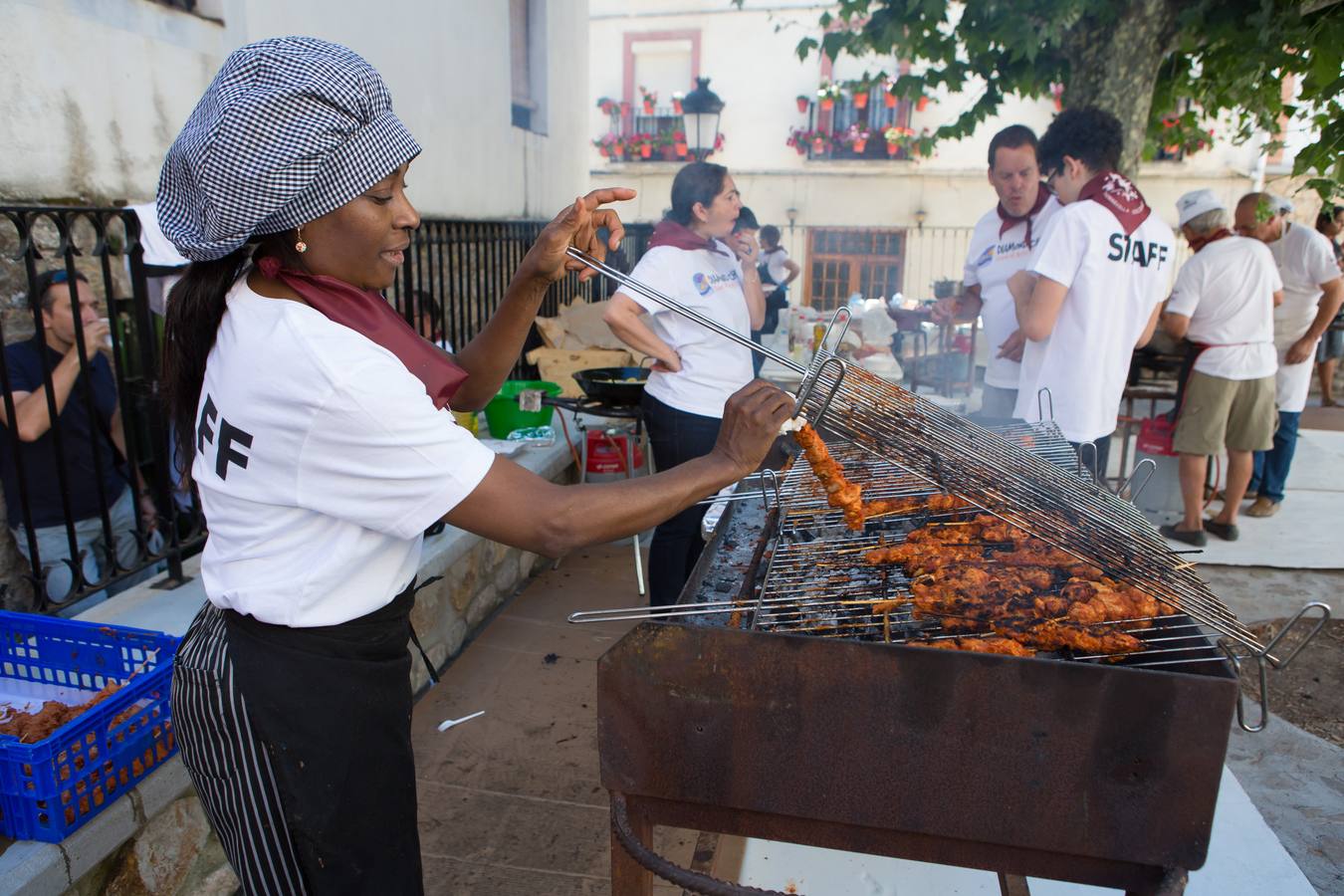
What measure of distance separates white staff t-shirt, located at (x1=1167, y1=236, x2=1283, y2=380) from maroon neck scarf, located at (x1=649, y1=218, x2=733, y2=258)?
337cm

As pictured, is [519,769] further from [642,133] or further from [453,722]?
[642,133]

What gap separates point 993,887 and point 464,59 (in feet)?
21.5

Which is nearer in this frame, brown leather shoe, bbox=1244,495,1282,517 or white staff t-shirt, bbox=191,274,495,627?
white staff t-shirt, bbox=191,274,495,627

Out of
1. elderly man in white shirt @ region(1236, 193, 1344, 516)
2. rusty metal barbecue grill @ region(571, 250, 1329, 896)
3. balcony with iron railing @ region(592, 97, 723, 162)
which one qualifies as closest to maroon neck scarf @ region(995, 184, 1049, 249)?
elderly man in white shirt @ region(1236, 193, 1344, 516)

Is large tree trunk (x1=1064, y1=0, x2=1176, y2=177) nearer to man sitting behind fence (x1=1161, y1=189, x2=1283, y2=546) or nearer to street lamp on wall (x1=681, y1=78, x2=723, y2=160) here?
man sitting behind fence (x1=1161, y1=189, x2=1283, y2=546)

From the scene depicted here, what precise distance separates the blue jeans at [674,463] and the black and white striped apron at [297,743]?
2.63 metres

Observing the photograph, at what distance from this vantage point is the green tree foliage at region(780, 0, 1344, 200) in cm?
556

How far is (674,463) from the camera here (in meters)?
4.44

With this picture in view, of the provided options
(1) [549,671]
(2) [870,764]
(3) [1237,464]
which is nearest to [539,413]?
(1) [549,671]

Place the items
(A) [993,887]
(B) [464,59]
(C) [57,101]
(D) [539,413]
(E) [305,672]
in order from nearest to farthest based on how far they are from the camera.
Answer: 1. (E) [305,672]
2. (A) [993,887]
3. (C) [57,101]
4. (D) [539,413]
5. (B) [464,59]

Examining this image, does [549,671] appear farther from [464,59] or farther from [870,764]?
[464,59]

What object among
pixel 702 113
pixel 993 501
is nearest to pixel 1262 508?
pixel 993 501

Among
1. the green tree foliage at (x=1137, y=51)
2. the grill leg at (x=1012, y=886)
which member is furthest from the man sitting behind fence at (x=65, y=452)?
the green tree foliage at (x=1137, y=51)

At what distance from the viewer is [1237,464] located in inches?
243
